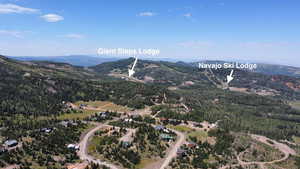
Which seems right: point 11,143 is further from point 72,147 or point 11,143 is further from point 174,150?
point 174,150

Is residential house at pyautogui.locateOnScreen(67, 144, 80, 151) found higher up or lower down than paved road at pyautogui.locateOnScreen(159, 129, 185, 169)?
higher up

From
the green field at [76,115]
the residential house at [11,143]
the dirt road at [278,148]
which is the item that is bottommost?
the dirt road at [278,148]

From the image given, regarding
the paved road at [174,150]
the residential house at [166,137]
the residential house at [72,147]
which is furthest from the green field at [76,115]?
the paved road at [174,150]

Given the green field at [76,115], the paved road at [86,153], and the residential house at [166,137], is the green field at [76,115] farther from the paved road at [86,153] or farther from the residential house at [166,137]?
the residential house at [166,137]

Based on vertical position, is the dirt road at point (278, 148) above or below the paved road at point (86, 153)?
below

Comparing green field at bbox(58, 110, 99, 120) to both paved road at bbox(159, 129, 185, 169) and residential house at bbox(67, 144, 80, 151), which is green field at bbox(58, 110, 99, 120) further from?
paved road at bbox(159, 129, 185, 169)

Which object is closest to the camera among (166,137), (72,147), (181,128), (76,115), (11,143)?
(11,143)

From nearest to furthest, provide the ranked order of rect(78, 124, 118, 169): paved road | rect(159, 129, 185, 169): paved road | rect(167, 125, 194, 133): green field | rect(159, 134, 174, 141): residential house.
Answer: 1. rect(78, 124, 118, 169): paved road
2. rect(159, 129, 185, 169): paved road
3. rect(159, 134, 174, 141): residential house
4. rect(167, 125, 194, 133): green field

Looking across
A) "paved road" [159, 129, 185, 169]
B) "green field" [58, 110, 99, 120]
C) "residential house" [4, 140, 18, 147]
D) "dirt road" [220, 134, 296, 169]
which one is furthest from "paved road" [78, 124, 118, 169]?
"dirt road" [220, 134, 296, 169]

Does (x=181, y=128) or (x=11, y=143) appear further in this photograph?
(x=181, y=128)

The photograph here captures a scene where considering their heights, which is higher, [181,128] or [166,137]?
[166,137]

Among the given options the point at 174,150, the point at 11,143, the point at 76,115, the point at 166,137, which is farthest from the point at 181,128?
the point at 11,143

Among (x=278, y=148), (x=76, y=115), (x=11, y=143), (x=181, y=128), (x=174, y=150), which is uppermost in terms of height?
(x=11, y=143)

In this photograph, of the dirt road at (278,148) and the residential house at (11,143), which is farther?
the dirt road at (278,148)
